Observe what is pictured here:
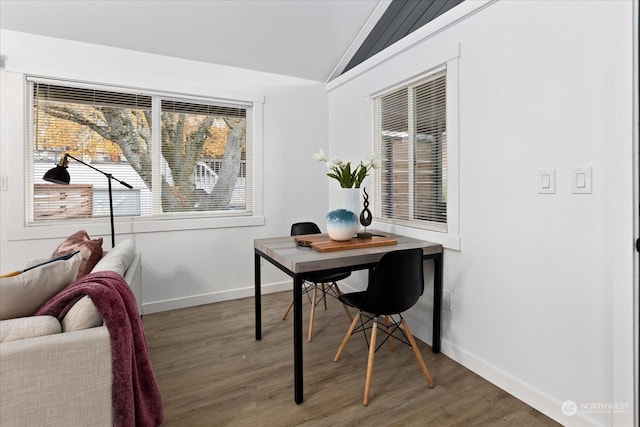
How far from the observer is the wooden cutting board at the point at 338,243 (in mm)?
2137

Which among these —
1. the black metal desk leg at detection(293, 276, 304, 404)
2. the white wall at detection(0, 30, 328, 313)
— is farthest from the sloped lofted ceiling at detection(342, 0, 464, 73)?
the black metal desk leg at detection(293, 276, 304, 404)

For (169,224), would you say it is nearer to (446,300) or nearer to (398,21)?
(446,300)

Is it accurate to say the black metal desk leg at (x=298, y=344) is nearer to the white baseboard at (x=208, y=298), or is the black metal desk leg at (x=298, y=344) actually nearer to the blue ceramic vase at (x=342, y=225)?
the blue ceramic vase at (x=342, y=225)

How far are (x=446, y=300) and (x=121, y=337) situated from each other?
1.95 meters

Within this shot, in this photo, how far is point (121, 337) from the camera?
52.9 inches

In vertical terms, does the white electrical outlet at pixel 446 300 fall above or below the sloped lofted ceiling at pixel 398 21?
below

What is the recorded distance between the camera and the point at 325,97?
396cm

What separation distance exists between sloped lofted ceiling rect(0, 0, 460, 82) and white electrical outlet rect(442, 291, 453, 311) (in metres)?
2.04

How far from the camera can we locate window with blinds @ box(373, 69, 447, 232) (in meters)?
2.45

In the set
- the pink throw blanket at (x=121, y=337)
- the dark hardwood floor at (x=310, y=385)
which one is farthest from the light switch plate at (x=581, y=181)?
the pink throw blanket at (x=121, y=337)

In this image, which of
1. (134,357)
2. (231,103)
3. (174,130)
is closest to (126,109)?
(174,130)

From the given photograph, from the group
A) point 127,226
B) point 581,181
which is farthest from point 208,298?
point 581,181

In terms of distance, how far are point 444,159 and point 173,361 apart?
2.35m

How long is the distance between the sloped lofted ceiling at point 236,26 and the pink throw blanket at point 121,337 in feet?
7.68
